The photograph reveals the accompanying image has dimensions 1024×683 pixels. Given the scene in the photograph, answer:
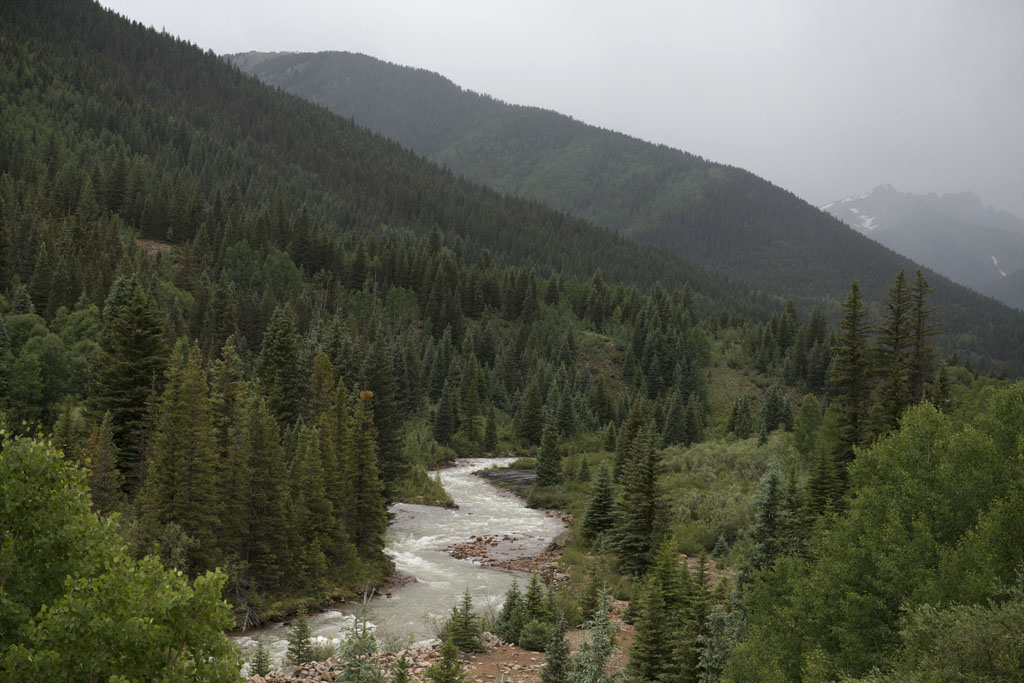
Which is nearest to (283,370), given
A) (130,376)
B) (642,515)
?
(130,376)

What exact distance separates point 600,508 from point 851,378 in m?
15.8

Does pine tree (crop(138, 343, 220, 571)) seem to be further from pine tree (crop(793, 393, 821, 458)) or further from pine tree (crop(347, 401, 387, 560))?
pine tree (crop(793, 393, 821, 458))

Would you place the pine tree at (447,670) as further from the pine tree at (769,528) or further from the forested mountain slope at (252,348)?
the pine tree at (769,528)

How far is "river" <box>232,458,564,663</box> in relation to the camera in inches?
1111

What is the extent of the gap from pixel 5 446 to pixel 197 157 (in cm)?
19662

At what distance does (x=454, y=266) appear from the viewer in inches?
5650

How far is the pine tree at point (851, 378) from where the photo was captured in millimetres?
36094

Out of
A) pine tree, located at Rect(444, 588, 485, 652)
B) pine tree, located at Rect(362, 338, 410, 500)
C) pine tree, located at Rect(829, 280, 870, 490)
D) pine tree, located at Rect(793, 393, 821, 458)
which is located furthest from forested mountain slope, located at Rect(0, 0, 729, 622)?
pine tree, located at Rect(793, 393, 821, 458)

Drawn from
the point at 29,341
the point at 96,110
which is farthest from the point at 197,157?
the point at 29,341

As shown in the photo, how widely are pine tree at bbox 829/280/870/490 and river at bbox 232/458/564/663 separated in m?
18.5

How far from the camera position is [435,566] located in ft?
129

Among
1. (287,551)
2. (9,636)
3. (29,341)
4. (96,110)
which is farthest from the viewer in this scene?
(96,110)

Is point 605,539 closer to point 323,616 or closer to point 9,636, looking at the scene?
point 323,616

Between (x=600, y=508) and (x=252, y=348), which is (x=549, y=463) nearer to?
(x=600, y=508)
